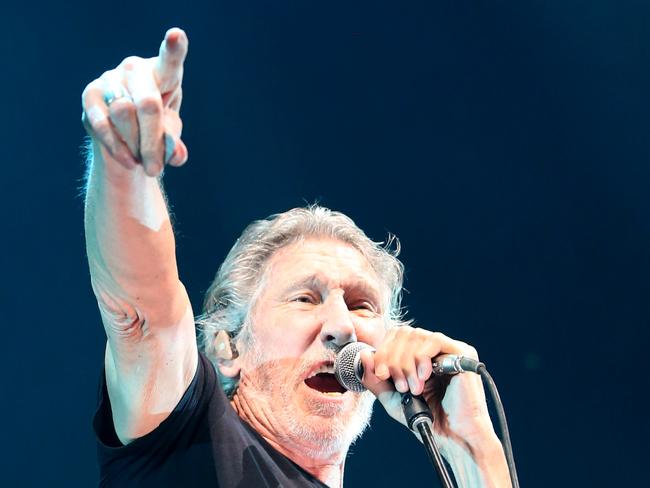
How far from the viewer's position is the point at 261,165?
284 cm

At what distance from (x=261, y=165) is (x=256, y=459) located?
1400mm

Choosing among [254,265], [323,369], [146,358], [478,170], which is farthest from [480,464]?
[478,170]

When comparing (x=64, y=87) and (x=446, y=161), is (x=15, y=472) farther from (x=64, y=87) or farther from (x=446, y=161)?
(x=446, y=161)

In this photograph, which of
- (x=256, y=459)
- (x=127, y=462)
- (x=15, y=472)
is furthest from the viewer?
(x=15, y=472)

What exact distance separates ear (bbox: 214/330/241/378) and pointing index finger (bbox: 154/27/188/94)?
109cm

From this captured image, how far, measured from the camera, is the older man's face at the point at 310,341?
189 cm

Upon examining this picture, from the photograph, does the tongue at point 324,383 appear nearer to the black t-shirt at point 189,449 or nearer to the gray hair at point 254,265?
the gray hair at point 254,265

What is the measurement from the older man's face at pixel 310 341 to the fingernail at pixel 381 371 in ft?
1.03

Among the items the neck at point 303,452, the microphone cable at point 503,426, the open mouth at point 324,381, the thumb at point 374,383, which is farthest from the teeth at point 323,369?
the microphone cable at point 503,426

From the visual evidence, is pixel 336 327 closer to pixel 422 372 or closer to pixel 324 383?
pixel 324 383

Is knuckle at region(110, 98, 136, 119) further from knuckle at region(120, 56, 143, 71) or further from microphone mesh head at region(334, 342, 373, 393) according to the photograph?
microphone mesh head at region(334, 342, 373, 393)

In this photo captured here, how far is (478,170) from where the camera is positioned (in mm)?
3000

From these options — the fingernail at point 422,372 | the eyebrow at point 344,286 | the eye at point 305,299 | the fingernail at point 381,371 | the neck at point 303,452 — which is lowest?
the neck at point 303,452

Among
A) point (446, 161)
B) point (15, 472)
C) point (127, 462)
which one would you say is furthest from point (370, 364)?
point (446, 161)
